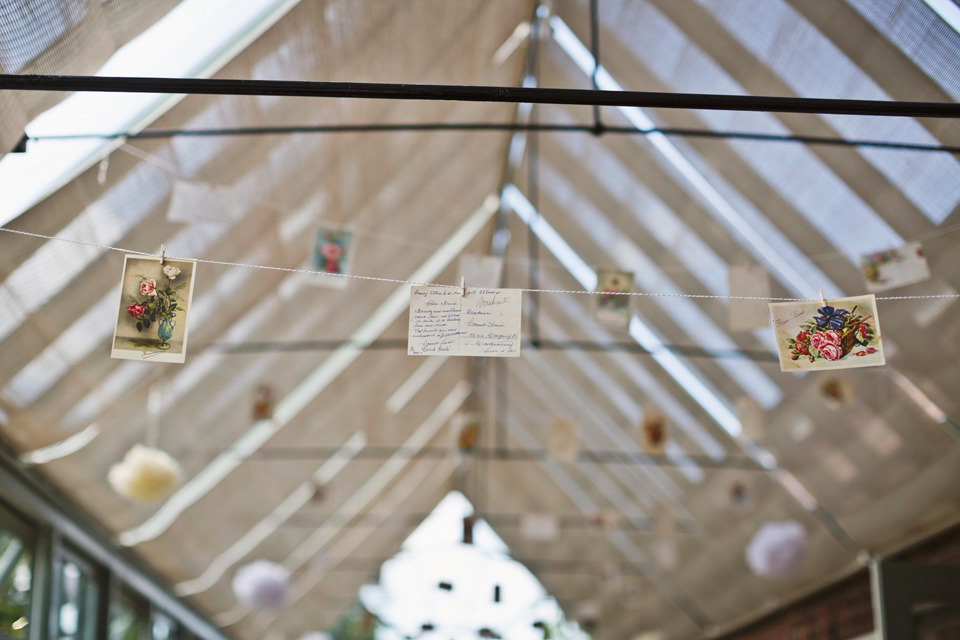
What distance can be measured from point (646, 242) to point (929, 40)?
3.12 m

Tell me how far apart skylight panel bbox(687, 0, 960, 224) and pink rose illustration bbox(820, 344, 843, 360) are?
1487mm

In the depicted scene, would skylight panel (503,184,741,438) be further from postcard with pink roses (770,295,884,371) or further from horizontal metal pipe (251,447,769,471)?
postcard with pink roses (770,295,884,371)

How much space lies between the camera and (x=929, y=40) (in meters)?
4.37

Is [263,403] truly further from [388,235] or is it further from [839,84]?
[839,84]

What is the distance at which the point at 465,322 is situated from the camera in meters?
4.07

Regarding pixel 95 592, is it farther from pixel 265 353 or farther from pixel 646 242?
pixel 646 242

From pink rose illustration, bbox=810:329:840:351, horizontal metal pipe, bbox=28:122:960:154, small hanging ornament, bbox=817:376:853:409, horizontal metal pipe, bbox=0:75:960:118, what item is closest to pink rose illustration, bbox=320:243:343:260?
horizontal metal pipe, bbox=28:122:960:154

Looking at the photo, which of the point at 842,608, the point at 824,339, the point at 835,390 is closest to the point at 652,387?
the point at 835,390

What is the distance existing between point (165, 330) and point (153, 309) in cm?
10

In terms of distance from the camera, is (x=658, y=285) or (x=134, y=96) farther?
(x=658, y=285)

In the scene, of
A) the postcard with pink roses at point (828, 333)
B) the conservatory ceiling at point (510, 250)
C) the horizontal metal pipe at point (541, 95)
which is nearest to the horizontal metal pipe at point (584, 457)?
the conservatory ceiling at point (510, 250)

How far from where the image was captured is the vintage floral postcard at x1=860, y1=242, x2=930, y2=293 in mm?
5309

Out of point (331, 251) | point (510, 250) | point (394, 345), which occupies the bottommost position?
point (394, 345)

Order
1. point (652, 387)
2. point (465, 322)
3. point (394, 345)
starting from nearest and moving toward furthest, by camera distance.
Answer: point (465, 322), point (394, 345), point (652, 387)
